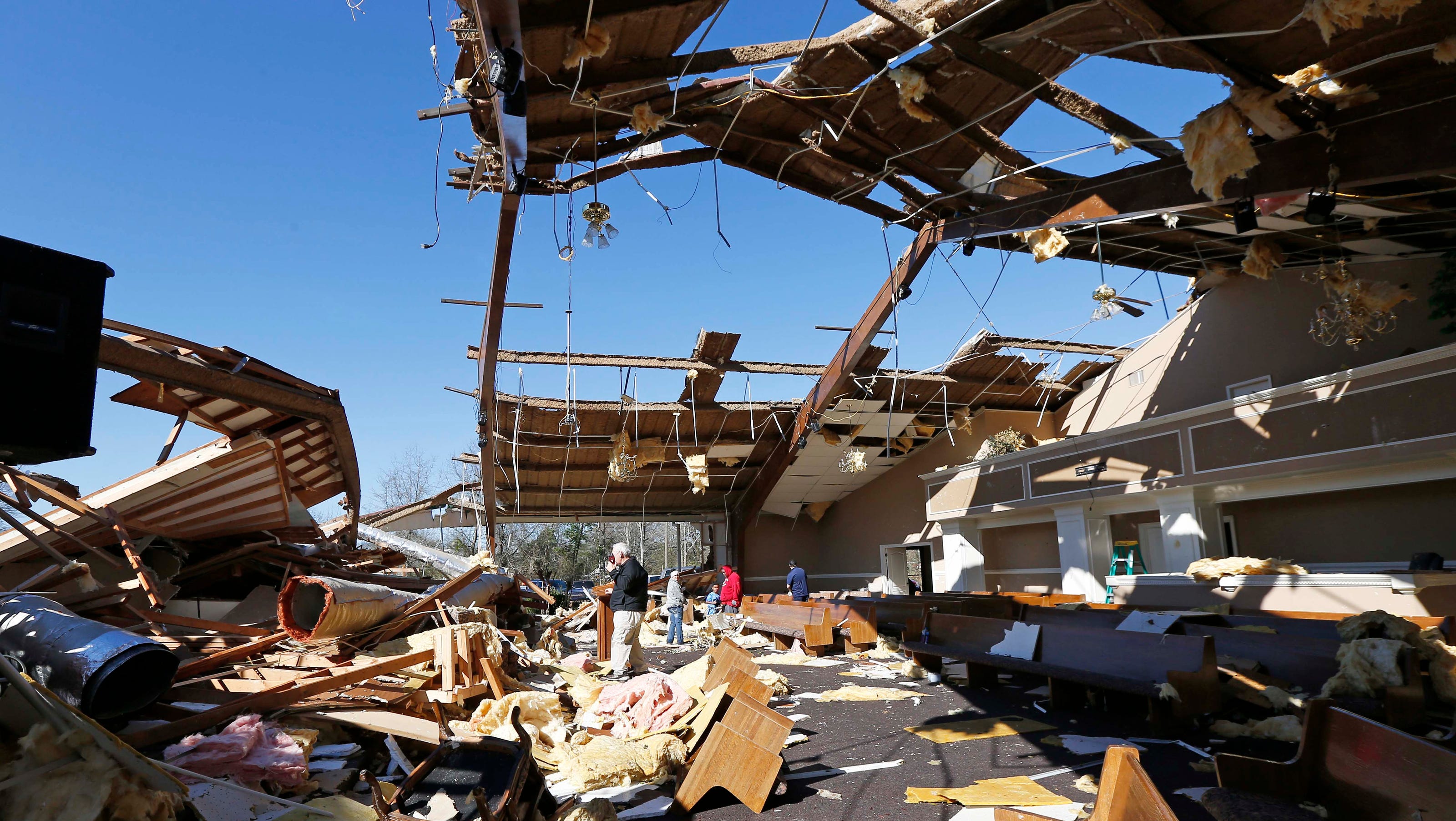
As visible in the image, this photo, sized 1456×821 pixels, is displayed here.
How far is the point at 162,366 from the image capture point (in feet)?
22.2

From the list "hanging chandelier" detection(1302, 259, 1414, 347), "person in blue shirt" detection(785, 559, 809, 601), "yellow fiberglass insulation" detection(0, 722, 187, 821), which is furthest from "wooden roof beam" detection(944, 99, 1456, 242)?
"person in blue shirt" detection(785, 559, 809, 601)

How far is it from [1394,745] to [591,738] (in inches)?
177

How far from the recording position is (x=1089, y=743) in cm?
559

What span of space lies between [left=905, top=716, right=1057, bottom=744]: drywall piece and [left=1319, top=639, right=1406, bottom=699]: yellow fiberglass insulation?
1921mm

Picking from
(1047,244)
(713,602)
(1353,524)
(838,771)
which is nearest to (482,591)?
(838,771)

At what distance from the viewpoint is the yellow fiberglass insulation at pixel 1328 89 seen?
5.72 m

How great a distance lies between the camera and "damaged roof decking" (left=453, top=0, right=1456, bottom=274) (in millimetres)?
5367

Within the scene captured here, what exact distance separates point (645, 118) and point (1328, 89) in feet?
17.3

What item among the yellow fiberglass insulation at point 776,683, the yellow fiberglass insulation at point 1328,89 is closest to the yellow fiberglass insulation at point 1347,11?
the yellow fiberglass insulation at point 1328,89

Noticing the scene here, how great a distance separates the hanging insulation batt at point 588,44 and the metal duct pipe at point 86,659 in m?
4.46

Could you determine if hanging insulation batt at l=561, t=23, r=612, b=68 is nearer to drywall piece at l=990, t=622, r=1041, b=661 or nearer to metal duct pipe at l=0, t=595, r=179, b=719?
metal duct pipe at l=0, t=595, r=179, b=719

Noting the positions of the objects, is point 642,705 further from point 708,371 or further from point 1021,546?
point 1021,546

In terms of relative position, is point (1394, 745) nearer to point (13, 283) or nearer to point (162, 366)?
point (13, 283)

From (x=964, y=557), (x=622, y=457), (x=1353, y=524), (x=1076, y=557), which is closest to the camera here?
(x=1353, y=524)
